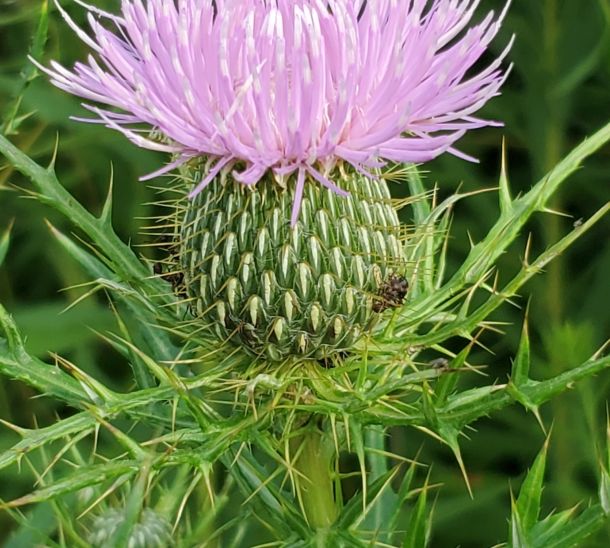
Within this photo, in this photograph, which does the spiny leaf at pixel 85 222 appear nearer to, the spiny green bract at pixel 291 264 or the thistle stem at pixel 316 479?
the spiny green bract at pixel 291 264

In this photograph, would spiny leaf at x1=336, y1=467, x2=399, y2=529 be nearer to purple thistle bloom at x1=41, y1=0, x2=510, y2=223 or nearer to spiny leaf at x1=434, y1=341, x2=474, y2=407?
spiny leaf at x1=434, y1=341, x2=474, y2=407

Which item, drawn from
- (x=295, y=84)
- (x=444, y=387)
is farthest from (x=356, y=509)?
(x=295, y=84)

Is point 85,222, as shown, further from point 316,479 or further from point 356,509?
point 356,509

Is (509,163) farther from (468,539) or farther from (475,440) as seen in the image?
(468,539)

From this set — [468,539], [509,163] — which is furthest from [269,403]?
[509,163]

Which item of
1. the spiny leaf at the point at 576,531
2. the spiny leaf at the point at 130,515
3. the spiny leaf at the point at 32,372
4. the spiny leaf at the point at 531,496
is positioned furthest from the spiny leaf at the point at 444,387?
the spiny leaf at the point at 32,372

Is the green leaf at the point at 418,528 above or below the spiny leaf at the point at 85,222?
below
